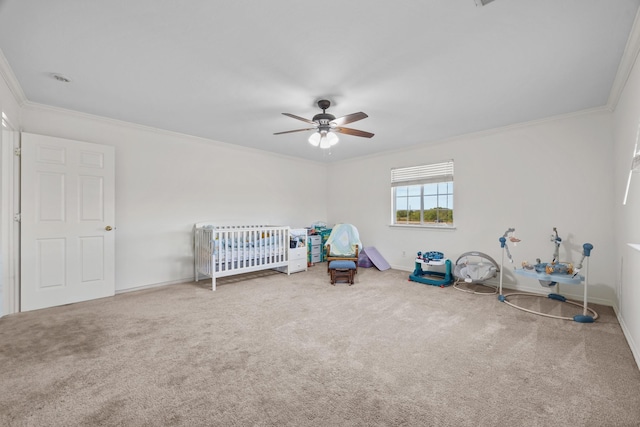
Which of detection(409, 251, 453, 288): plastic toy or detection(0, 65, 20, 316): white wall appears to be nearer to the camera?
detection(0, 65, 20, 316): white wall

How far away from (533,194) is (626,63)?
1834 millimetres

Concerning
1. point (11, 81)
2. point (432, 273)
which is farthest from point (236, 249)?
point (432, 273)

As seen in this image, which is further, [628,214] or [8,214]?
[8,214]

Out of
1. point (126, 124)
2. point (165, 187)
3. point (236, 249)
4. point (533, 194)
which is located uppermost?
point (126, 124)

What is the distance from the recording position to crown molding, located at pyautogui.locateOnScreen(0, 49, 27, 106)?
226 cm

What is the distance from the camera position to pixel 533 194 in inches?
146

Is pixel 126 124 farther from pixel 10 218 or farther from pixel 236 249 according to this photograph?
pixel 236 249

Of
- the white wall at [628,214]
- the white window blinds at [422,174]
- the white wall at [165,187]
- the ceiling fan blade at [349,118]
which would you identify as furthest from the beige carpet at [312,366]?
the white window blinds at [422,174]

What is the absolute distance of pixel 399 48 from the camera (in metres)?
2.06

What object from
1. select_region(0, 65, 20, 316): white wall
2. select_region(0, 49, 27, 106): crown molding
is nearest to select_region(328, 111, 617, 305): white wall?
select_region(0, 49, 27, 106): crown molding

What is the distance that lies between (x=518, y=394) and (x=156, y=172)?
4.72 m

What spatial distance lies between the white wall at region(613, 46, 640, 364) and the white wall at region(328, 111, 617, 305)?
0.70 feet

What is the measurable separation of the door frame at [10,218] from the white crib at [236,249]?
1.92 m

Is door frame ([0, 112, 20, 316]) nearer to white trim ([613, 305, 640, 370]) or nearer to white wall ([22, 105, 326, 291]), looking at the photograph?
white wall ([22, 105, 326, 291])
